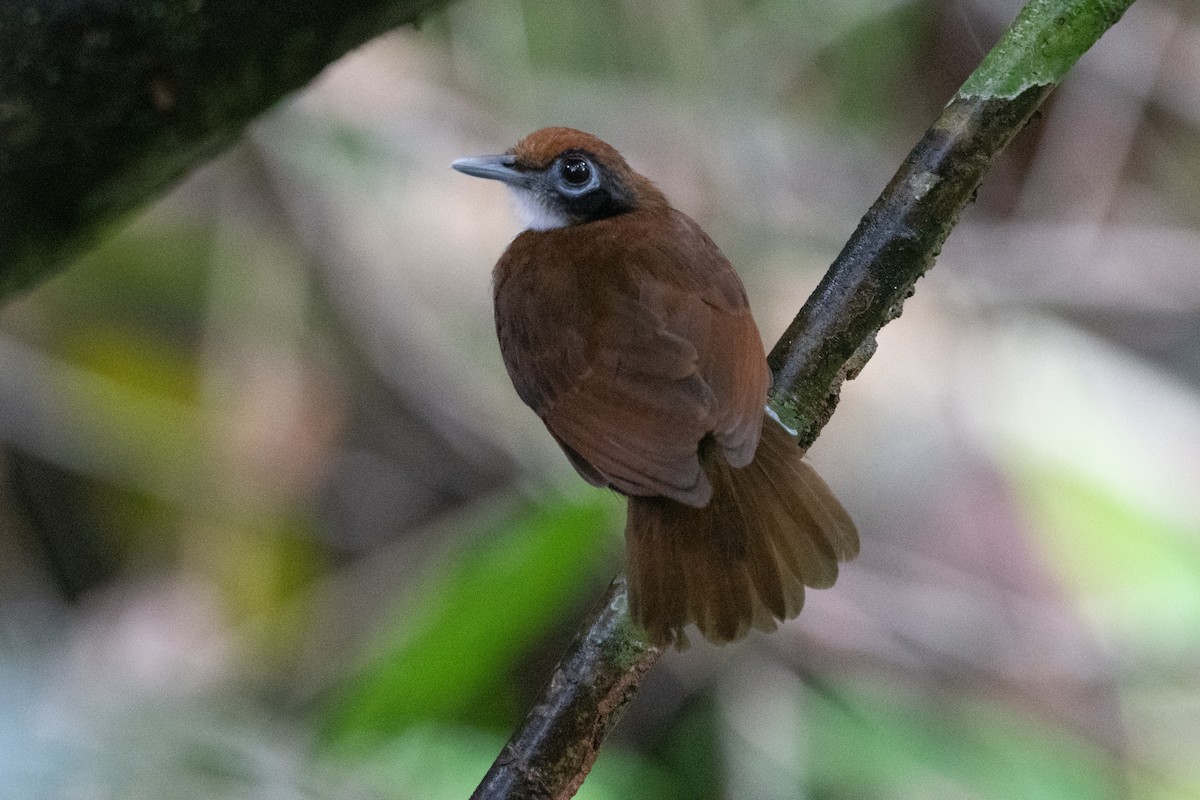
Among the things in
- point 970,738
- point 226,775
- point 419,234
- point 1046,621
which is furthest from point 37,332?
point 1046,621

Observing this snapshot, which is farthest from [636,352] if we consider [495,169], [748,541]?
[495,169]

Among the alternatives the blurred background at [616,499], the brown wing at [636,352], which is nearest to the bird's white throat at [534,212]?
the brown wing at [636,352]

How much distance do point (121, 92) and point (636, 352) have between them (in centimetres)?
100

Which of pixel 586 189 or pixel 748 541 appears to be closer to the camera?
pixel 748 541

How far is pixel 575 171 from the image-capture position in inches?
111

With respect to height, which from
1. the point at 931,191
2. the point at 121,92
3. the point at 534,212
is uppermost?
the point at 121,92

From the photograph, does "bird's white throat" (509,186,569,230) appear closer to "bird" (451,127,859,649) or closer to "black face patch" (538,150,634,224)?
"black face patch" (538,150,634,224)

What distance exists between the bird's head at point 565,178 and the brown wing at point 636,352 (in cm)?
21

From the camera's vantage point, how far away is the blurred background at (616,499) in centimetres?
320

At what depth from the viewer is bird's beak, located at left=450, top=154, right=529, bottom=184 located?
2846 millimetres

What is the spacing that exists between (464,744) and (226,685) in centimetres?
90

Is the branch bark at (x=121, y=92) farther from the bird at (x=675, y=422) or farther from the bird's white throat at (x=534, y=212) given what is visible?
the bird's white throat at (x=534, y=212)

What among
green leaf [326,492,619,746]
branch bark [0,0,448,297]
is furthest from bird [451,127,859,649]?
branch bark [0,0,448,297]

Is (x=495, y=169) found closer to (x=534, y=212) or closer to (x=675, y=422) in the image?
(x=534, y=212)
